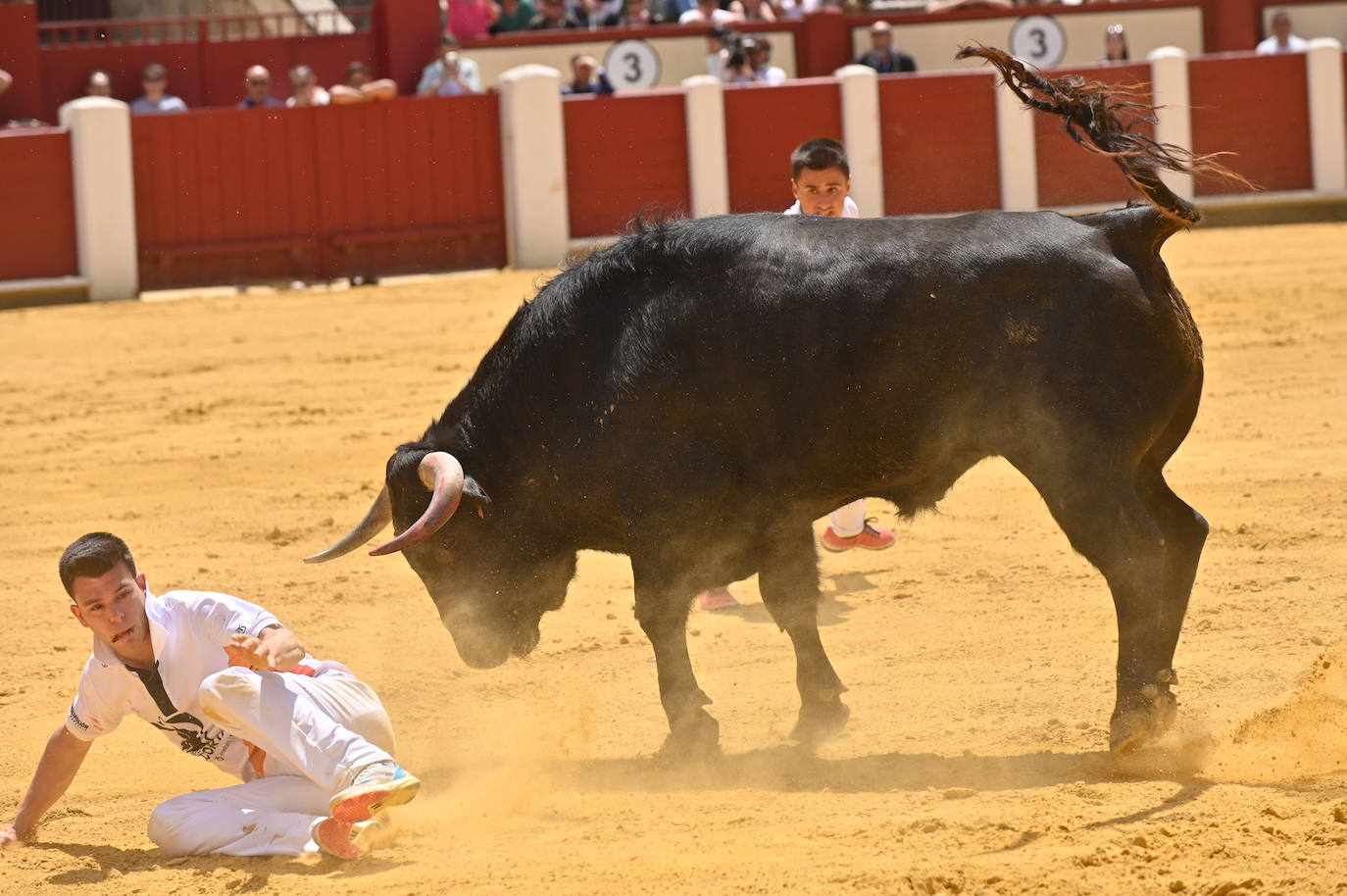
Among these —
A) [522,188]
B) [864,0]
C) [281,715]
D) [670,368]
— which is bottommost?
[281,715]

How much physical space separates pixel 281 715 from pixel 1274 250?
11.7 meters

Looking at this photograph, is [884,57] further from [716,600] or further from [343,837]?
[343,837]

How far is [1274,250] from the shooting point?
44.5 ft

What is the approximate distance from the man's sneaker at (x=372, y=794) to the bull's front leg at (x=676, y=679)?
915mm

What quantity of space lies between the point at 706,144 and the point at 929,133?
6.89ft

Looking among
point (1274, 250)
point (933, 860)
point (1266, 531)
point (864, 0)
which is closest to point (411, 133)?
point (864, 0)

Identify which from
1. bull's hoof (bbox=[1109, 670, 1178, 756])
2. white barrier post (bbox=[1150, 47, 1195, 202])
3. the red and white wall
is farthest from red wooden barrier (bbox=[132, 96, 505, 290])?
bull's hoof (bbox=[1109, 670, 1178, 756])

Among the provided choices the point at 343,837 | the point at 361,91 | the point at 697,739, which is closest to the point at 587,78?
the point at 361,91

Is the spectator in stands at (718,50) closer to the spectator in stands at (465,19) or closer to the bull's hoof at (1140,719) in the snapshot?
the spectator in stands at (465,19)

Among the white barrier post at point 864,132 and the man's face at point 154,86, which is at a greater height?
the man's face at point 154,86

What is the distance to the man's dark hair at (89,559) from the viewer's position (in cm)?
352

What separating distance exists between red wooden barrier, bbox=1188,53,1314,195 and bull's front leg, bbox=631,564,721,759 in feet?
42.5

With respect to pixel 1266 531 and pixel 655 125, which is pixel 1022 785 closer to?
pixel 1266 531

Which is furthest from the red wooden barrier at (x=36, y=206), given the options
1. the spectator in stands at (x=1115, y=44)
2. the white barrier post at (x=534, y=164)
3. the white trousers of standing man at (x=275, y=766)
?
the white trousers of standing man at (x=275, y=766)
